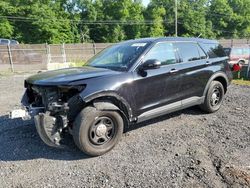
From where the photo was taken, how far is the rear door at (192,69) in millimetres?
5785

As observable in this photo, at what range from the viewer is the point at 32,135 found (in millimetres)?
5469

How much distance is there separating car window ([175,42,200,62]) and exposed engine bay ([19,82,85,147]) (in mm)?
2325

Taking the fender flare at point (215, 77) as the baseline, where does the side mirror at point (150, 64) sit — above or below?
above

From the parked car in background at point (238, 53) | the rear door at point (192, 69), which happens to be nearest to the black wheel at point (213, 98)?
the rear door at point (192, 69)

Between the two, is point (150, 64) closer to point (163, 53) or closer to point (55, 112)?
point (163, 53)

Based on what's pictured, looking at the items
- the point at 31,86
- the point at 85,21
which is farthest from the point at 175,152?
the point at 85,21

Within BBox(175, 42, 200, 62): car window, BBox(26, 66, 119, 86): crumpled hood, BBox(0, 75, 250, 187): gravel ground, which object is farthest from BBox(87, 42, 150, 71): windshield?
BBox(0, 75, 250, 187): gravel ground

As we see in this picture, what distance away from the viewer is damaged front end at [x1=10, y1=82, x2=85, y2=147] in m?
4.31

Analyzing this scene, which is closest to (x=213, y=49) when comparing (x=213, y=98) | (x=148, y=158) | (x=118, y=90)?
(x=213, y=98)

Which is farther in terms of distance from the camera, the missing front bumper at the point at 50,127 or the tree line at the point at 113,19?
the tree line at the point at 113,19

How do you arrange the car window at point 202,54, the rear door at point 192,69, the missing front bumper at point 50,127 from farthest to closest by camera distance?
the car window at point 202,54 < the rear door at point 192,69 < the missing front bumper at point 50,127

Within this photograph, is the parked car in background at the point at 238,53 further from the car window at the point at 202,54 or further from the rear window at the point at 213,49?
the car window at the point at 202,54

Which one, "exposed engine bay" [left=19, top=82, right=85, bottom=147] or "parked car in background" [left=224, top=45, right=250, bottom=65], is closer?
"exposed engine bay" [left=19, top=82, right=85, bottom=147]

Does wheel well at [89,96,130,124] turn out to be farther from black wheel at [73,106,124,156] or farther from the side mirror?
the side mirror
